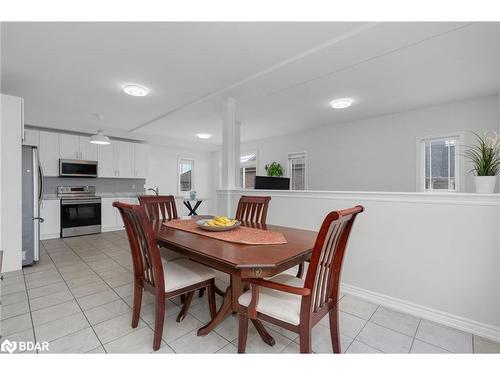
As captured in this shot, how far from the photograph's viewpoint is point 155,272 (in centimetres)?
146

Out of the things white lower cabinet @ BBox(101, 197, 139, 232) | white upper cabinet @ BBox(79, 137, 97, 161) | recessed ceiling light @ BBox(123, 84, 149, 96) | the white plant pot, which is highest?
recessed ceiling light @ BBox(123, 84, 149, 96)

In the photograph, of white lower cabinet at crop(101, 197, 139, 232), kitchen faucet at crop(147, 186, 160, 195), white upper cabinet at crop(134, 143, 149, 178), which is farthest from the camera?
kitchen faucet at crop(147, 186, 160, 195)

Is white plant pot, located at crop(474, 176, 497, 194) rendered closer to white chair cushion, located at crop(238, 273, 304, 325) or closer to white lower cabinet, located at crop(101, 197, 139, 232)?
white chair cushion, located at crop(238, 273, 304, 325)

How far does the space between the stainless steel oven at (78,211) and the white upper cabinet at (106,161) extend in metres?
0.51

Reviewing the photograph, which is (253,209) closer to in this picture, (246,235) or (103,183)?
(246,235)

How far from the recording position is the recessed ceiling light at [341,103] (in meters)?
3.66

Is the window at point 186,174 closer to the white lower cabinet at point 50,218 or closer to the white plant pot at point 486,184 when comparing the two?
the white lower cabinet at point 50,218

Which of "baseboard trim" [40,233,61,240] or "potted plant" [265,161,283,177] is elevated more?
"potted plant" [265,161,283,177]

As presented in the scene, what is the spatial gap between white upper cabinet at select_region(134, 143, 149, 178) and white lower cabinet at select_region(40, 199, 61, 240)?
1.70m

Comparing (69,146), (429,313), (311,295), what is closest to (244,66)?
(311,295)

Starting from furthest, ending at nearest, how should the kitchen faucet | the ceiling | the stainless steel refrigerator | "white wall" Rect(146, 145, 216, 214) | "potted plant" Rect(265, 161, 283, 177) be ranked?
"white wall" Rect(146, 145, 216, 214), the kitchen faucet, "potted plant" Rect(265, 161, 283, 177), the stainless steel refrigerator, the ceiling

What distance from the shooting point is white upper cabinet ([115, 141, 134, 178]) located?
17.9ft

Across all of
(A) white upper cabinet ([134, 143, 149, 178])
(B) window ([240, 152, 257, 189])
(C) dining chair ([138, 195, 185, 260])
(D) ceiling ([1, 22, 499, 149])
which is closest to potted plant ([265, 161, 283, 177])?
(B) window ([240, 152, 257, 189])

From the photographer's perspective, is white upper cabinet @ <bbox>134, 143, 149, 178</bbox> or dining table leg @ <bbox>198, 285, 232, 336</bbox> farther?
white upper cabinet @ <bbox>134, 143, 149, 178</bbox>
